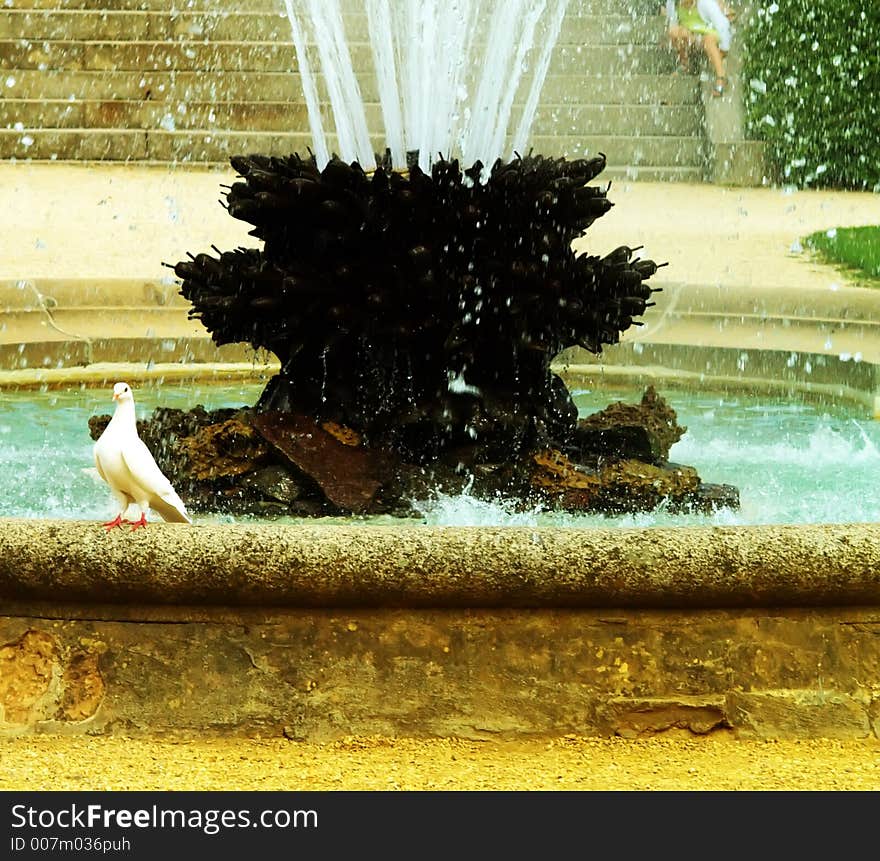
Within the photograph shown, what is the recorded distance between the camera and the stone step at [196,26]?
15.4m

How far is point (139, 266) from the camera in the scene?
33.6 ft

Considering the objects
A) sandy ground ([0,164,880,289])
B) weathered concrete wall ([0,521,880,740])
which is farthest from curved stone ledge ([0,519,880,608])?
sandy ground ([0,164,880,289])

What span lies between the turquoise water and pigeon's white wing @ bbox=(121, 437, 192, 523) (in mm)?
831

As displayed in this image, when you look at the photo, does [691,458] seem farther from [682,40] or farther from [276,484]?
[682,40]

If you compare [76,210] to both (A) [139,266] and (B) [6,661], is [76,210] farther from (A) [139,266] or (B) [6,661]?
(B) [6,661]

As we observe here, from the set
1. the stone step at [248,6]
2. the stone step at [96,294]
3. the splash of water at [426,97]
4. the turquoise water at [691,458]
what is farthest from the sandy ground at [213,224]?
the splash of water at [426,97]

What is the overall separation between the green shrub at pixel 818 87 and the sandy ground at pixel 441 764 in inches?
485

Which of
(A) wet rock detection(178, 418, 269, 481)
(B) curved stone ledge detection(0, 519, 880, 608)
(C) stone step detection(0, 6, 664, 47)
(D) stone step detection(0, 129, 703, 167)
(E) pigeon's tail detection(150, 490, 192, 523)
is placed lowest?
(B) curved stone ledge detection(0, 519, 880, 608)

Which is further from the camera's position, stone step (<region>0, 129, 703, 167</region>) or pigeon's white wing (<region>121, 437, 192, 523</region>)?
stone step (<region>0, 129, 703, 167</region>)

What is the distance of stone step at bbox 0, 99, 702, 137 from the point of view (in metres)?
14.3

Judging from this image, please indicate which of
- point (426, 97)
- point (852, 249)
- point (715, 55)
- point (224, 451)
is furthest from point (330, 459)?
point (715, 55)

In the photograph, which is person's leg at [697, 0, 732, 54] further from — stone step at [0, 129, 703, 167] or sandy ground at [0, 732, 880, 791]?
sandy ground at [0, 732, 880, 791]

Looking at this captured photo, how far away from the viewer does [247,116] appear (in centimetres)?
1440

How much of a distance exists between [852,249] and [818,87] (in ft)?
14.1
